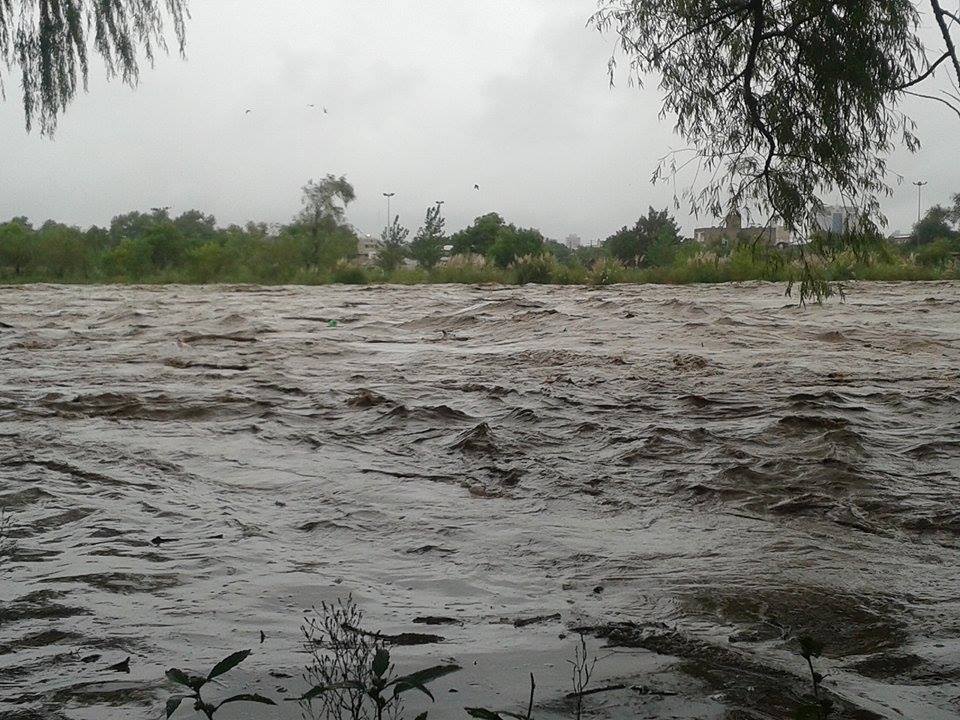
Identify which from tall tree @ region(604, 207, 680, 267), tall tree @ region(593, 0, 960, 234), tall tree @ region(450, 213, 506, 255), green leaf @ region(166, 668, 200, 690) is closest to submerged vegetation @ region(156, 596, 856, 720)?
green leaf @ region(166, 668, 200, 690)

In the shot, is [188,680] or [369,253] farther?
[369,253]

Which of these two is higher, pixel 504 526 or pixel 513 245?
pixel 513 245

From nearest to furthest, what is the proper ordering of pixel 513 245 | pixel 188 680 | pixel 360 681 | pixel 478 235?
pixel 188 680 < pixel 360 681 < pixel 513 245 < pixel 478 235

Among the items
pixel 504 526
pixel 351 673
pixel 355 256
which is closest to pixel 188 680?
pixel 351 673

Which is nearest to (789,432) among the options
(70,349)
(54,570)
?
(54,570)

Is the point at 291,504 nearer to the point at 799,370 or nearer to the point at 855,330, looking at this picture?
the point at 799,370

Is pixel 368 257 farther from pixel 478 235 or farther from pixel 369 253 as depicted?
pixel 478 235

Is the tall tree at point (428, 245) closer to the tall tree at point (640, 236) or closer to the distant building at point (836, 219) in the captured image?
the tall tree at point (640, 236)

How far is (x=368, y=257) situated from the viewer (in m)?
28.8

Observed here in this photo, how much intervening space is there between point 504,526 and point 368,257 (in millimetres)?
26424

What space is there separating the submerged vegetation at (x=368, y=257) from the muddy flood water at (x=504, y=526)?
12.0 metres

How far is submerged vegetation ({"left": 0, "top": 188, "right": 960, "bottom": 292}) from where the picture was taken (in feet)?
63.0

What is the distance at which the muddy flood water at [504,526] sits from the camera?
5.79ft

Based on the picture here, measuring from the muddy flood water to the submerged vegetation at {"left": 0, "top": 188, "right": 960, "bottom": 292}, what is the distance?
1199cm
